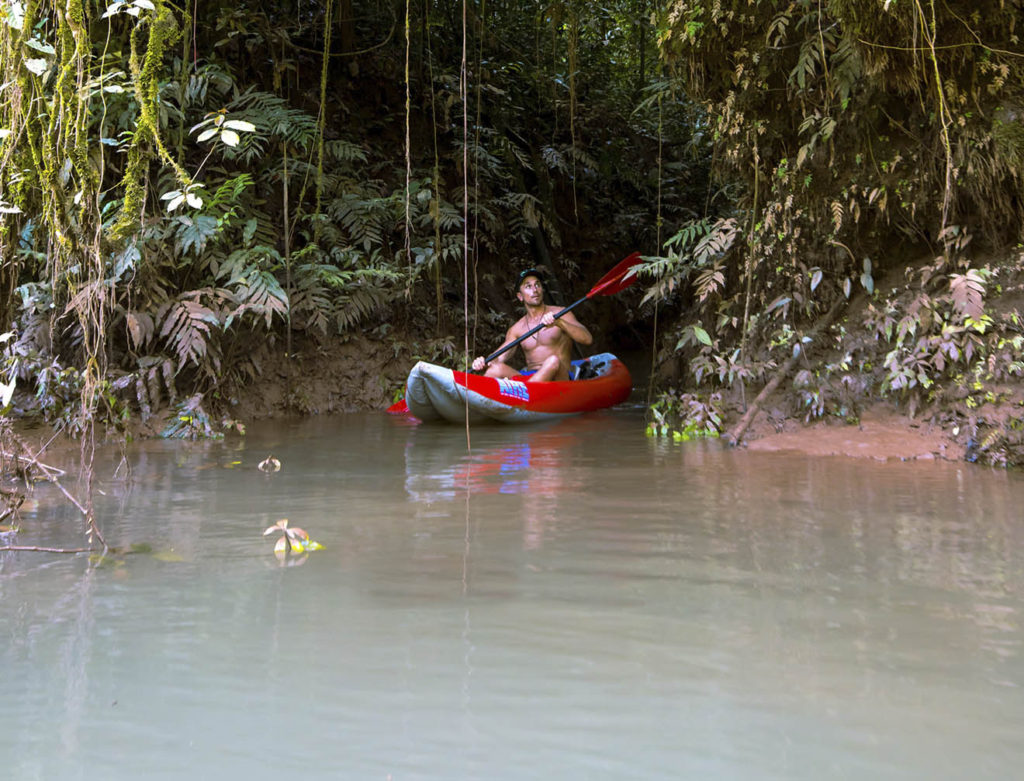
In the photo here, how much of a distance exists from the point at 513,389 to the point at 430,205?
252 cm

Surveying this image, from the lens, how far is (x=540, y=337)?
27.9ft

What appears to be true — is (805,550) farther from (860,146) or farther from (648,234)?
(648,234)

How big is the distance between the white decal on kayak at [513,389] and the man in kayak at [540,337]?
67cm

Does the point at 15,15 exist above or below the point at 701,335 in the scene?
above

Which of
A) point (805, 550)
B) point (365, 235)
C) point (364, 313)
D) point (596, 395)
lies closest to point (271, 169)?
point (365, 235)

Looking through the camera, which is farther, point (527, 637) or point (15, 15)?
point (15, 15)

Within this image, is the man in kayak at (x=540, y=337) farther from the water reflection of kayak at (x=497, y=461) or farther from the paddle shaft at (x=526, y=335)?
the water reflection of kayak at (x=497, y=461)

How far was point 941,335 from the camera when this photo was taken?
17.9ft

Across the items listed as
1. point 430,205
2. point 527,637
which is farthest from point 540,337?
point 527,637

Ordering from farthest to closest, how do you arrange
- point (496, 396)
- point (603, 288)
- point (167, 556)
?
1. point (603, 288)
2. point (496, 396)
3. point (167, 556)

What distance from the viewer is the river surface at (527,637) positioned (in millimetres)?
1725

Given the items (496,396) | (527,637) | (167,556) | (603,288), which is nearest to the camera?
(527,637)

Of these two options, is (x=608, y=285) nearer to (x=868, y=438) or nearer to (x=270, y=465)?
(x=868, y=438)

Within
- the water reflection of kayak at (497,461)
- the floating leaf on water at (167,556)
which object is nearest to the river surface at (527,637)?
the floating leaf on water at (167,556)
